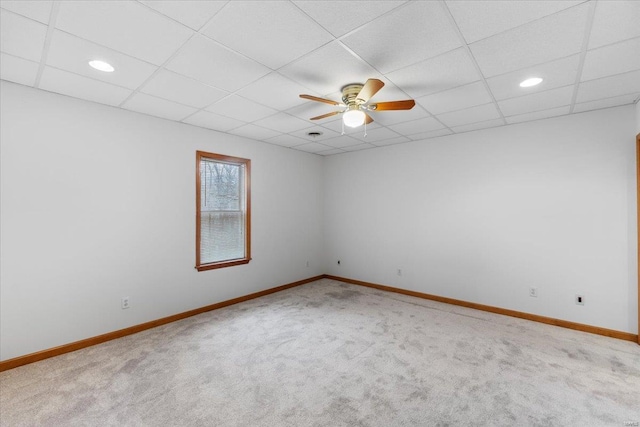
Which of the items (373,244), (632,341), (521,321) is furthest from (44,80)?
(632,341)

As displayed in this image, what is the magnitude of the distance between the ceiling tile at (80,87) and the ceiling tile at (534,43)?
3316 millimetres

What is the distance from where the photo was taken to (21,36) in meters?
1.97

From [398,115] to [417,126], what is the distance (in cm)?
61

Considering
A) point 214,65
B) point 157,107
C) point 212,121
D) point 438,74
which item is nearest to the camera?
point 214,65

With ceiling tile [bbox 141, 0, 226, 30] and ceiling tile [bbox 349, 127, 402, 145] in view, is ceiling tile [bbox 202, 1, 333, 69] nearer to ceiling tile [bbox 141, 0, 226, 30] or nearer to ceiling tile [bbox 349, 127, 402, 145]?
Answer: ceiling tile [bbox 141, 0, 226, 30]

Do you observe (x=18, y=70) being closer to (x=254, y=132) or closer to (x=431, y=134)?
(x=254, y=132)

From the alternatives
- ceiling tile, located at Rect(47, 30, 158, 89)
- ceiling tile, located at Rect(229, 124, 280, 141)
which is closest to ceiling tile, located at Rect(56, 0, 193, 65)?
ceiling tile, located at Rect(47, 30, 158, 89)

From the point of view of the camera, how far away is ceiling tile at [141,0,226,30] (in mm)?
1658

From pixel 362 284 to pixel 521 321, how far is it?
2603mm

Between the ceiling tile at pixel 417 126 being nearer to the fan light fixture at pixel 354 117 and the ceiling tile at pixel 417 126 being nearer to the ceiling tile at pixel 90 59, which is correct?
the fan light fixture at pixel 354 117

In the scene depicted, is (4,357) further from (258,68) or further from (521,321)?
(521,321)

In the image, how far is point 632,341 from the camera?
10.5 ft

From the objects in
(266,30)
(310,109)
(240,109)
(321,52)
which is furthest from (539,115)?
(240,109)

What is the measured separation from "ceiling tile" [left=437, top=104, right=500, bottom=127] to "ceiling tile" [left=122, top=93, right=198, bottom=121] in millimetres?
3199
